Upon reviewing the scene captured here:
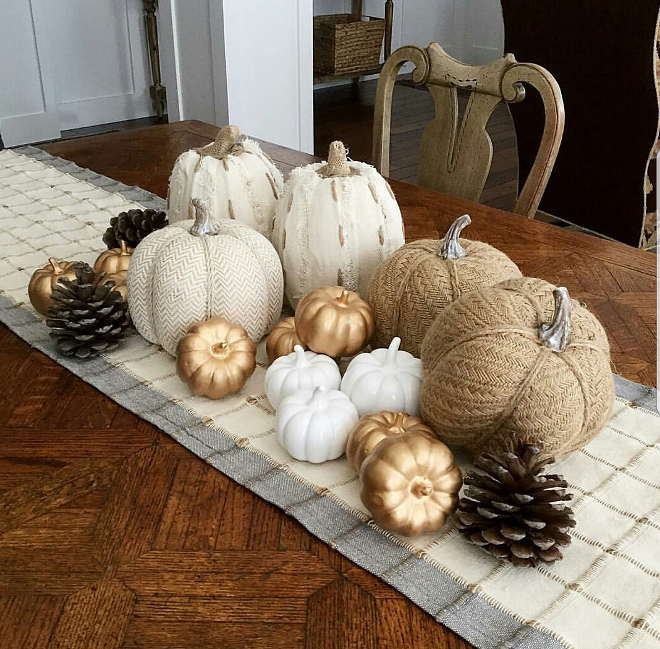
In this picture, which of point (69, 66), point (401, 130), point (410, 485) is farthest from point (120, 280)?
point (401, 130)

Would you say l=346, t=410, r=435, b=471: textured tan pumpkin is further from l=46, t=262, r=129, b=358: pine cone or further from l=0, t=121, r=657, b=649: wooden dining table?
l=46, t=262, r=129, b=358: pine cone

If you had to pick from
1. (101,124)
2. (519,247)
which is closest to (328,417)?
(519,247)

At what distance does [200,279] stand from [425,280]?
0.80 ft

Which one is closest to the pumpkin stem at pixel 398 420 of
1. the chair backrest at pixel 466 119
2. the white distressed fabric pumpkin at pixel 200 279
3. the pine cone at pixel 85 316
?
the white distressed fabric pumpkin at pixel 200 279

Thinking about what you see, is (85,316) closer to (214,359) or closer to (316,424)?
(214,359)

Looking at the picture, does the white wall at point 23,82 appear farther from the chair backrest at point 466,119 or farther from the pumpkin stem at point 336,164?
the pumpkin stem at point 336,164

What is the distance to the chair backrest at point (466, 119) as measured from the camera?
1.31 meters

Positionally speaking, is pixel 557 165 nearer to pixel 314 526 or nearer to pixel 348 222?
pixel 348 222

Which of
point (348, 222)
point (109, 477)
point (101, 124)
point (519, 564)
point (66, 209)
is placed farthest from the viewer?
point (101, 124)

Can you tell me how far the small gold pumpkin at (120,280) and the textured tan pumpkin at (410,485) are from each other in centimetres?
45

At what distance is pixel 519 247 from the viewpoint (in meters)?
1.17

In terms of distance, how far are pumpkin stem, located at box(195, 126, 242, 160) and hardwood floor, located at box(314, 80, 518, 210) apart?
102 inches

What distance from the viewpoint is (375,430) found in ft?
2.15

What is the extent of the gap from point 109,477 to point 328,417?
21 cm
